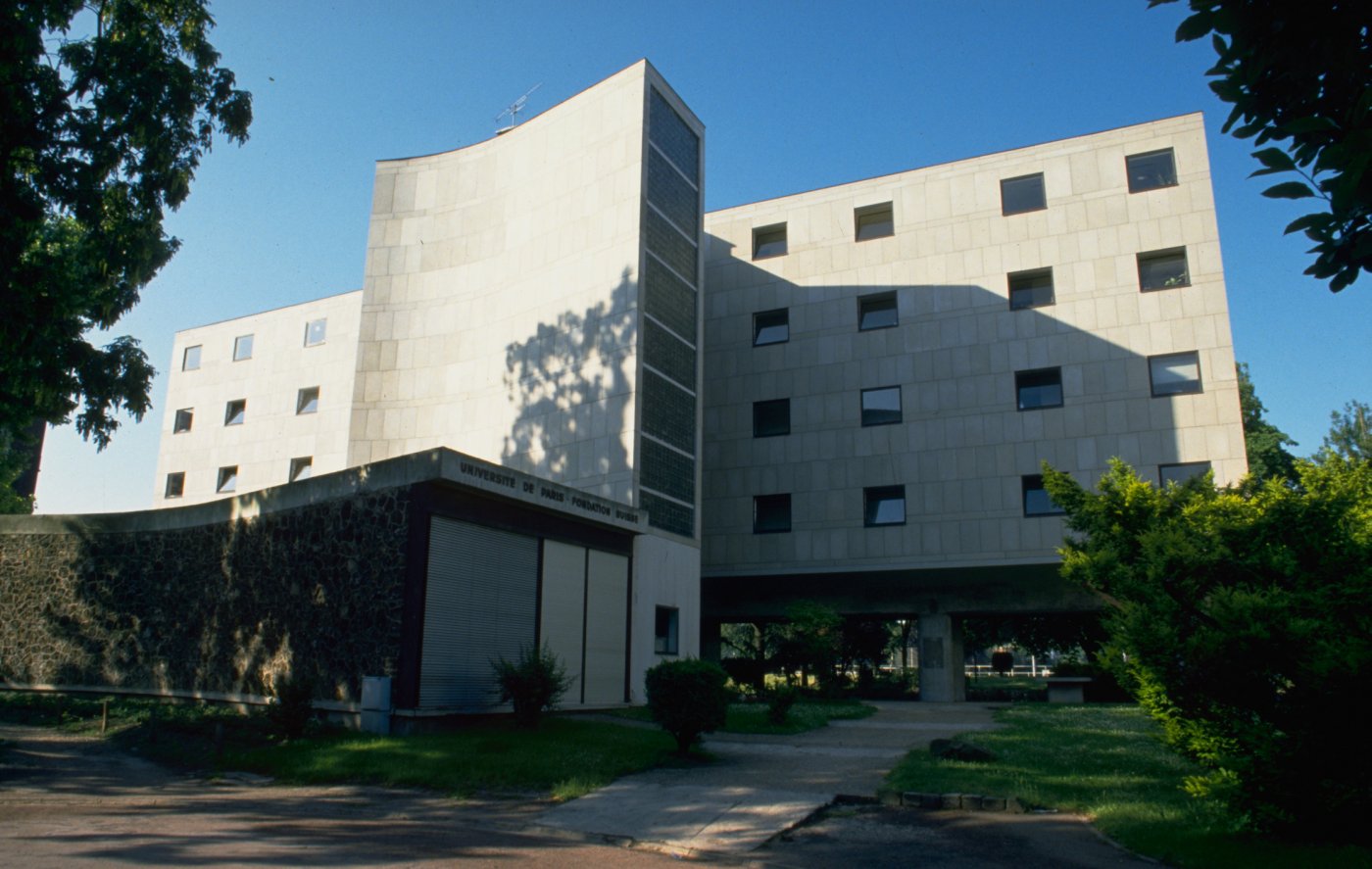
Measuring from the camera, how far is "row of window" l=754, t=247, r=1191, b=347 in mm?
30906

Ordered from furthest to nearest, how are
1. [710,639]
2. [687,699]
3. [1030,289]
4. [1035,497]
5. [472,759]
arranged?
[710,639] → [1030,289] → [1035,497] → [687,699] → [472,759]

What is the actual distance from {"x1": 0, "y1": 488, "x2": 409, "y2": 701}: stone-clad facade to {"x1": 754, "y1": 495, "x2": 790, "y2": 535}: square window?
19371 millimetres

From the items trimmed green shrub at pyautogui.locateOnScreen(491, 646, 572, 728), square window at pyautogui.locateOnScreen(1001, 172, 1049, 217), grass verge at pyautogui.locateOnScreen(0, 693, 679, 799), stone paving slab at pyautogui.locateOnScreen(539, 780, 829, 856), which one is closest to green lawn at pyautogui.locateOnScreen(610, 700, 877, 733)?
trimmed green shrub at pyautogui.locateOnScreen(491, 646, 572, 728)

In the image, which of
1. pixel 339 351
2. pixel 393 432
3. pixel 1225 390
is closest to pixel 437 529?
pixel 393 432

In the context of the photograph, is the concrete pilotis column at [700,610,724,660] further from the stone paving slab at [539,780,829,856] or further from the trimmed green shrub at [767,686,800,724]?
the stone paving slab at [539,780,829,856]

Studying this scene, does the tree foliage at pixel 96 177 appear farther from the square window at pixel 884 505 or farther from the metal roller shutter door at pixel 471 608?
the square window at pixel 884 505

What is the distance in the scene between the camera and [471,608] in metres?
17.6

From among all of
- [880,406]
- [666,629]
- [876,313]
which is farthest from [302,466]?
[876,313]

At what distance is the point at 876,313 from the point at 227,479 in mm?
A: 31025

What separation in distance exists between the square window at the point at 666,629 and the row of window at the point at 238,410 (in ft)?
79.5

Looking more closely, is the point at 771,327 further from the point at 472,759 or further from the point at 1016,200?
the point at 472,759

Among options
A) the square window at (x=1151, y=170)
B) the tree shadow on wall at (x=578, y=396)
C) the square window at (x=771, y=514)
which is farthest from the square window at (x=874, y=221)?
the tree shadow on wall at (x=578, y=396)

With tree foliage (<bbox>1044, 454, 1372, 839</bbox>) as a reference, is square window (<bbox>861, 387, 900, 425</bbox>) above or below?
above

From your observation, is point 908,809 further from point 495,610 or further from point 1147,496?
point 495,610
